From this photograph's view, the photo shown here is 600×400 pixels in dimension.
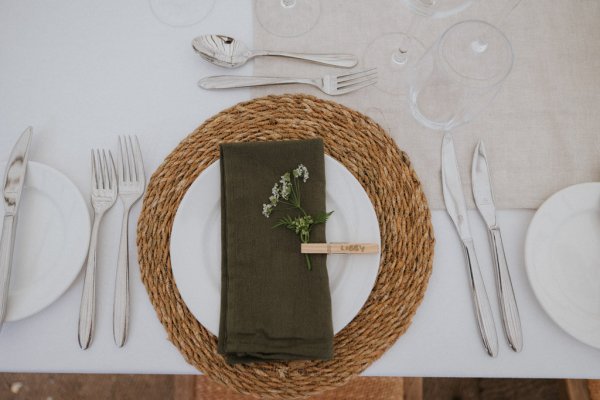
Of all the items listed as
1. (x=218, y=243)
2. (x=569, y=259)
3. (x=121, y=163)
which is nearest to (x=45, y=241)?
(x=121, y=163)

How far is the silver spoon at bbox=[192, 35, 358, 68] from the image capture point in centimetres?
68

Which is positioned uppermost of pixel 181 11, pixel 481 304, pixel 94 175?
pixel 181 11

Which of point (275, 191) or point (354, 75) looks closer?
point (275, 191)

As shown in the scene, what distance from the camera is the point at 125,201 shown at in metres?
0.62

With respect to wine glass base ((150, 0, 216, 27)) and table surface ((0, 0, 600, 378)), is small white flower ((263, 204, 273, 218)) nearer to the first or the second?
table surface ((0, 0, 600, 378))

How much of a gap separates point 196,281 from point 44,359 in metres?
0.27

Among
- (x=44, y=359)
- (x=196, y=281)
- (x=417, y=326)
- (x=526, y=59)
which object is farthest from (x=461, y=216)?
(x=44, y=359)

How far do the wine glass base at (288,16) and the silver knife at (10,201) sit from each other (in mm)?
452

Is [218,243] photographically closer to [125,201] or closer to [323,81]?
Answer: [125,201]

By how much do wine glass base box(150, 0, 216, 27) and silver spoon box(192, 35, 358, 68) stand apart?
7 cm

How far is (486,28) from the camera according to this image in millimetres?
558

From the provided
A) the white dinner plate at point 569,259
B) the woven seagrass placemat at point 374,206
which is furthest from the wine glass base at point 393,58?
the white dinner plate at point 569,259

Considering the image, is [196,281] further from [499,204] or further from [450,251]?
[499,204]

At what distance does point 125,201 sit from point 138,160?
0.24ft
